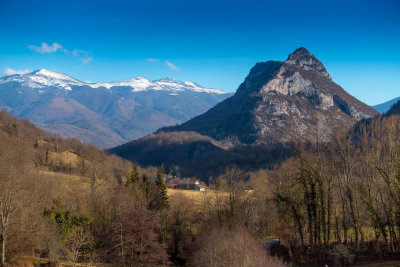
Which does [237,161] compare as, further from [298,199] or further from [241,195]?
[298,199]

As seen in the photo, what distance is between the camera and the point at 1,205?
31094mm

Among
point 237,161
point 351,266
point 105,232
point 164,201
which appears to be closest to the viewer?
point 351,266

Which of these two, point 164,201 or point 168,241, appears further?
point 164,201

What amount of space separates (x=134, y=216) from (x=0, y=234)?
13790mm

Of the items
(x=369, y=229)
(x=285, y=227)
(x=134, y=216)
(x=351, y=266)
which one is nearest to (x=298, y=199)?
(x=285, y=227)

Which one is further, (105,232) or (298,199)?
(105,232)

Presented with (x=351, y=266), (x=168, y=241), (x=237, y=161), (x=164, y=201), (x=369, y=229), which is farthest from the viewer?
(x=237, y=161)

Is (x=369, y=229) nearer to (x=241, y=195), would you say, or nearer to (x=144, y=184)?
(x=241, y=195)

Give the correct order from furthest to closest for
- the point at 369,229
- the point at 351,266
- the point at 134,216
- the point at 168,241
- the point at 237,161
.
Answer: the point at 237,161 → the point at 168,241 → the point at 134,216 → the point at 369,229 → the point at 351,266

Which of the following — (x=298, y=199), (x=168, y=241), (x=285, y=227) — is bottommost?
(x=168, y=241)

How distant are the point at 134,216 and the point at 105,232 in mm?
8147

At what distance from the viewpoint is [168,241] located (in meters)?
50.5

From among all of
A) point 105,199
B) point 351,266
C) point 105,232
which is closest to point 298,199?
point 351,266

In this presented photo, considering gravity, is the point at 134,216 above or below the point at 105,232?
above
